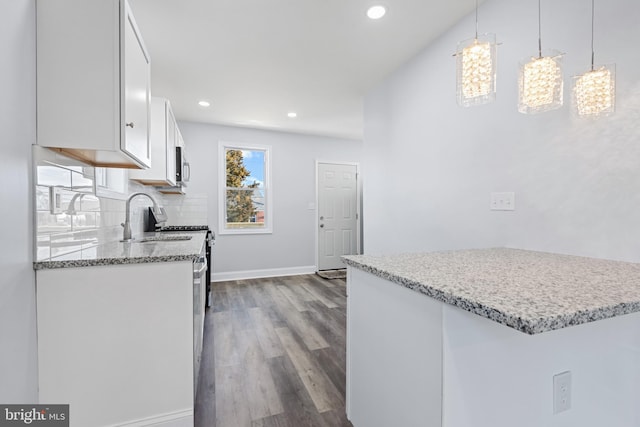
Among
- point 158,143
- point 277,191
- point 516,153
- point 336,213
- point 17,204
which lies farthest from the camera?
point 336,213

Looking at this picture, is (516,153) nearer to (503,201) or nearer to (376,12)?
(503,201)

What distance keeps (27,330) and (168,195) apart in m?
3.41

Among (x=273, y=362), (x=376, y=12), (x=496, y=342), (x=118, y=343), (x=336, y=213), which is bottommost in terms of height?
(x=273, y=362)

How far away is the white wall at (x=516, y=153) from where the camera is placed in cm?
137

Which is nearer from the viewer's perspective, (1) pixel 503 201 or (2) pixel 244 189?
(1) pixel 503 201

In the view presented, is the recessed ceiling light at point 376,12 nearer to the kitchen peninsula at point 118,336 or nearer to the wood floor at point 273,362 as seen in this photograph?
the kitchen peninsula at point 118,336

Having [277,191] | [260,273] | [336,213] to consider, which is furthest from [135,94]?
[336,213]

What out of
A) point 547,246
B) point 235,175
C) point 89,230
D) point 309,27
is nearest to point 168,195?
point 235,175

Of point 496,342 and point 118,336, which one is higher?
point 496,342

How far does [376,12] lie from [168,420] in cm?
276

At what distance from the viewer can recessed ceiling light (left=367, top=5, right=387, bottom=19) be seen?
2018 mm

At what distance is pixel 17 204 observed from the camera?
113cm

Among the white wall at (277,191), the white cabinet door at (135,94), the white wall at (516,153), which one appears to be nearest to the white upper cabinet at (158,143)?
the white cabinet door at (135,94)

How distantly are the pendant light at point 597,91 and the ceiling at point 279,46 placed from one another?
1090mm
